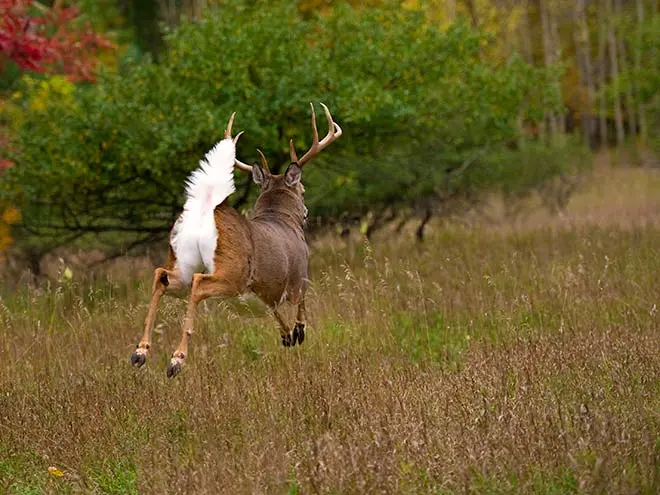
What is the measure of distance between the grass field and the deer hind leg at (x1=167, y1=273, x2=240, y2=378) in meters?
0.36

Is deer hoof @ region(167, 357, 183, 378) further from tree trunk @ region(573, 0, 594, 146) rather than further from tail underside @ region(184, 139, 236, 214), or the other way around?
tree trunk @ region(573, 0, 594, 146)

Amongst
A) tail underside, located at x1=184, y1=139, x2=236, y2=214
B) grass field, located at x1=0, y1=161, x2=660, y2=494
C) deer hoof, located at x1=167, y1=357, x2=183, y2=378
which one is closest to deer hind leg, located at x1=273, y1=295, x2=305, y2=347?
grass field, located at x1=0, y1=161, x2=660, y2=494

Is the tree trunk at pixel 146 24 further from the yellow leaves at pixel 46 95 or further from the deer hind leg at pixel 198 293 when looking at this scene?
the deer hind leg at pixel 198 293

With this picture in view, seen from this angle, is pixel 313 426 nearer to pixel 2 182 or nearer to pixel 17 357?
pixel 17 357

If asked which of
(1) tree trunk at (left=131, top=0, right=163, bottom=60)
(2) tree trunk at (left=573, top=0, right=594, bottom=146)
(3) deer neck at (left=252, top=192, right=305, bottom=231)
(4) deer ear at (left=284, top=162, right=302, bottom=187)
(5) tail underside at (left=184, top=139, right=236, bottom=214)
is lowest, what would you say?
(2) tree trunk at (left=573, top=0, right=594, bottom=146)

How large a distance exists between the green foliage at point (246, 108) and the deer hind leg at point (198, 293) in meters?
5.48

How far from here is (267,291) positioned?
7.46 metres

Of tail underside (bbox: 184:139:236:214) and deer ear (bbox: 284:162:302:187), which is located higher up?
tail underside (bbox: 184:139:236:214)

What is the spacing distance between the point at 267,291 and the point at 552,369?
1.88m

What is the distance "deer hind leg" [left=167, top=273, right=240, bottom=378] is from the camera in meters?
6.32

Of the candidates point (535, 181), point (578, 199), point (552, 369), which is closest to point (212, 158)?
point (552, 369)

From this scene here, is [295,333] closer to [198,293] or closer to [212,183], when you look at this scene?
[198,293]

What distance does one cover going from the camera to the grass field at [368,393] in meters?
5.00

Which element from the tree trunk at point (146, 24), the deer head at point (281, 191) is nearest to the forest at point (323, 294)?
the deer head at point (281, 191)
